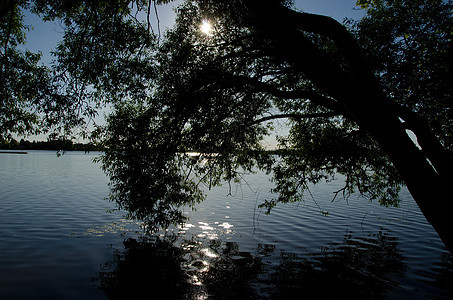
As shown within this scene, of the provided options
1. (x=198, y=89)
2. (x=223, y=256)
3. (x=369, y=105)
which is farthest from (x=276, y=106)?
(x=369, y=105)

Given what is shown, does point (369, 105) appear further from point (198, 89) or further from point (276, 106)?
point (276, 106)

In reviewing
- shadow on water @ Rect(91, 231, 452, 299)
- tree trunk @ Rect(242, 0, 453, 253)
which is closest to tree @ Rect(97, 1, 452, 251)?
tree trunk @ Rect(242, 0, 453, 253)

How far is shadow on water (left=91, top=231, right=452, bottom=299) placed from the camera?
8.77 meters

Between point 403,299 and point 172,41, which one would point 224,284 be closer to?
point 403,299

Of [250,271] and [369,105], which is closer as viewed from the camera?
[369,105]

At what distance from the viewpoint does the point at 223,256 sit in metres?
11.8

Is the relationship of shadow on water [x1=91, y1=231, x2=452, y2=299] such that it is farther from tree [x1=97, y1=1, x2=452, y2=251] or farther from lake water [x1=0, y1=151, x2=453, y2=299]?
tree [x1=97, y1=1, x2=452, y2=251]

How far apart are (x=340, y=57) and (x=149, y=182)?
858 centimetres

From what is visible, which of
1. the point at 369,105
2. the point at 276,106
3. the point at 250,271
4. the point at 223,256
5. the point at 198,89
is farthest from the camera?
the point at 276,106

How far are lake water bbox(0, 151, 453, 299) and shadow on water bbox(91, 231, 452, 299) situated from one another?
0.04 metres

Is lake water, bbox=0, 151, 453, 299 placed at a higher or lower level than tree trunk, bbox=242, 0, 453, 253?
lower

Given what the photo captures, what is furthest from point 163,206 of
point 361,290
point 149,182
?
point 361,290

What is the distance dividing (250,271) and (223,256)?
1889 mm

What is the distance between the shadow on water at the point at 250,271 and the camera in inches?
345
